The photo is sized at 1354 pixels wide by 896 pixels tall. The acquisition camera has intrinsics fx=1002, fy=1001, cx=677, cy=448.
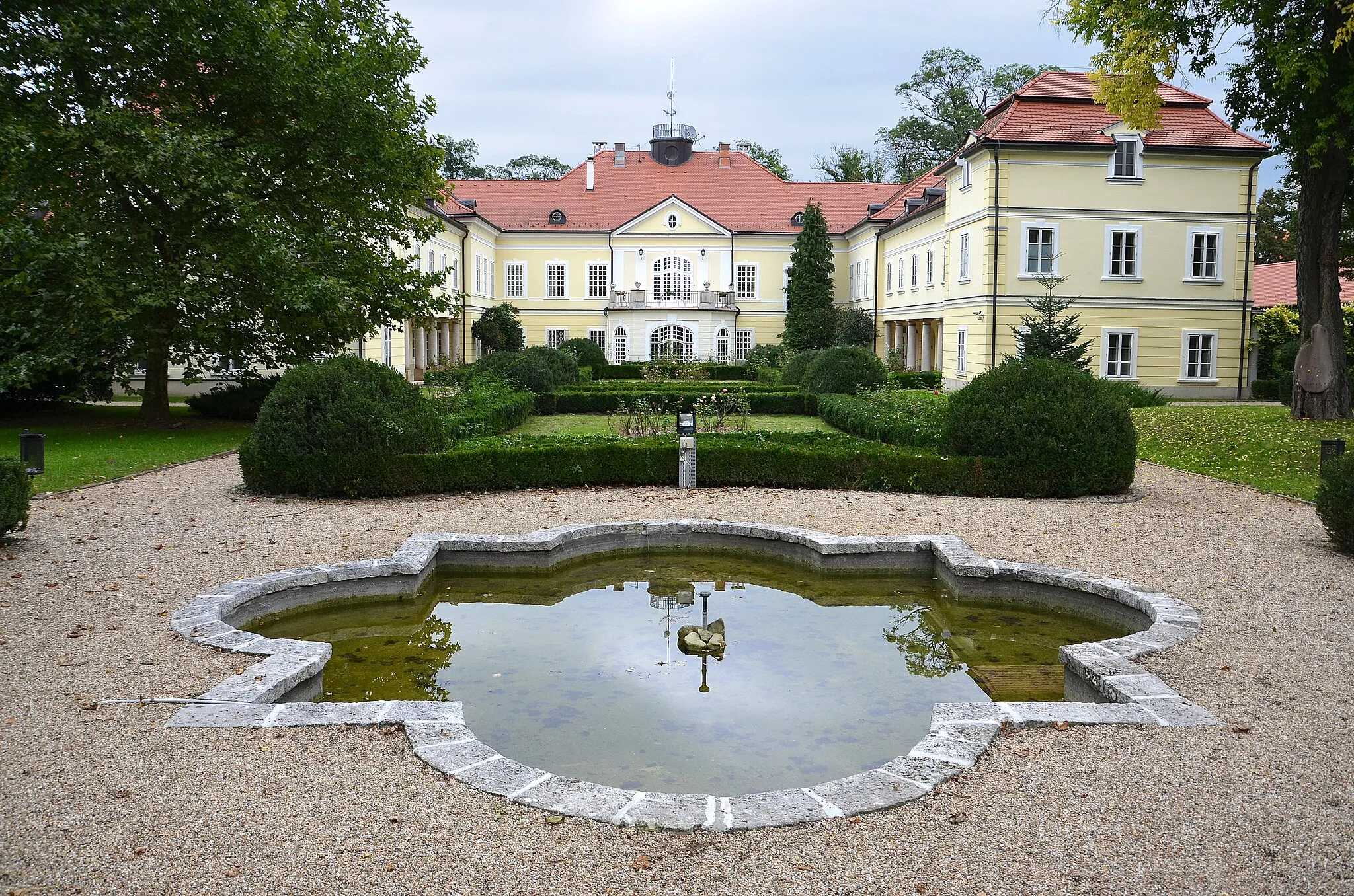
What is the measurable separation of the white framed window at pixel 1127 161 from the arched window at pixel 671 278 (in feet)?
68.7

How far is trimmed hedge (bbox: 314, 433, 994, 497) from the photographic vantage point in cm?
1255

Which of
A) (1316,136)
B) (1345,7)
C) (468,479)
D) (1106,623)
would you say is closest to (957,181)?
(1316,136)

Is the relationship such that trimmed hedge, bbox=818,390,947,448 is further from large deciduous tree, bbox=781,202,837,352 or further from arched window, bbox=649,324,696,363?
arched window, bbox=649,324,696,363

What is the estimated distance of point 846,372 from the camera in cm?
2350

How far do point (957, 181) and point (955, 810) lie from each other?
2873cm

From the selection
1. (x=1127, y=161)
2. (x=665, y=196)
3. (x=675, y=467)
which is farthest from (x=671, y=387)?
(x=665, y=196)

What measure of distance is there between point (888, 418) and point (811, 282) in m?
26.1

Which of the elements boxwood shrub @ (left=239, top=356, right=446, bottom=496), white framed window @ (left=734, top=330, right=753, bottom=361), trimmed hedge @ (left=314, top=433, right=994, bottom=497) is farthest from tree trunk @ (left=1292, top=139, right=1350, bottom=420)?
white framed window @ (left=734, top=330, right=753, bottom=361)

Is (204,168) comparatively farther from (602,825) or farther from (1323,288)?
(1323,288)

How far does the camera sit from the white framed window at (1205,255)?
93.1ft

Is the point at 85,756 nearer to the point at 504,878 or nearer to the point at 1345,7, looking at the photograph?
the point at 504,878

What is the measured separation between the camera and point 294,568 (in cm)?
848

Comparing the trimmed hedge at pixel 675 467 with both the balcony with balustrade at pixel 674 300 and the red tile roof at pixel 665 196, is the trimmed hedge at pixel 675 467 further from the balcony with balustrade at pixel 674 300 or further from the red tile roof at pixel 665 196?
the red tile roof at pixel 665 196

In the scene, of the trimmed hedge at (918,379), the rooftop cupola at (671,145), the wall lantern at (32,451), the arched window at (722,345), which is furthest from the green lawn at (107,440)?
the rooftop cupola at (671,145)
